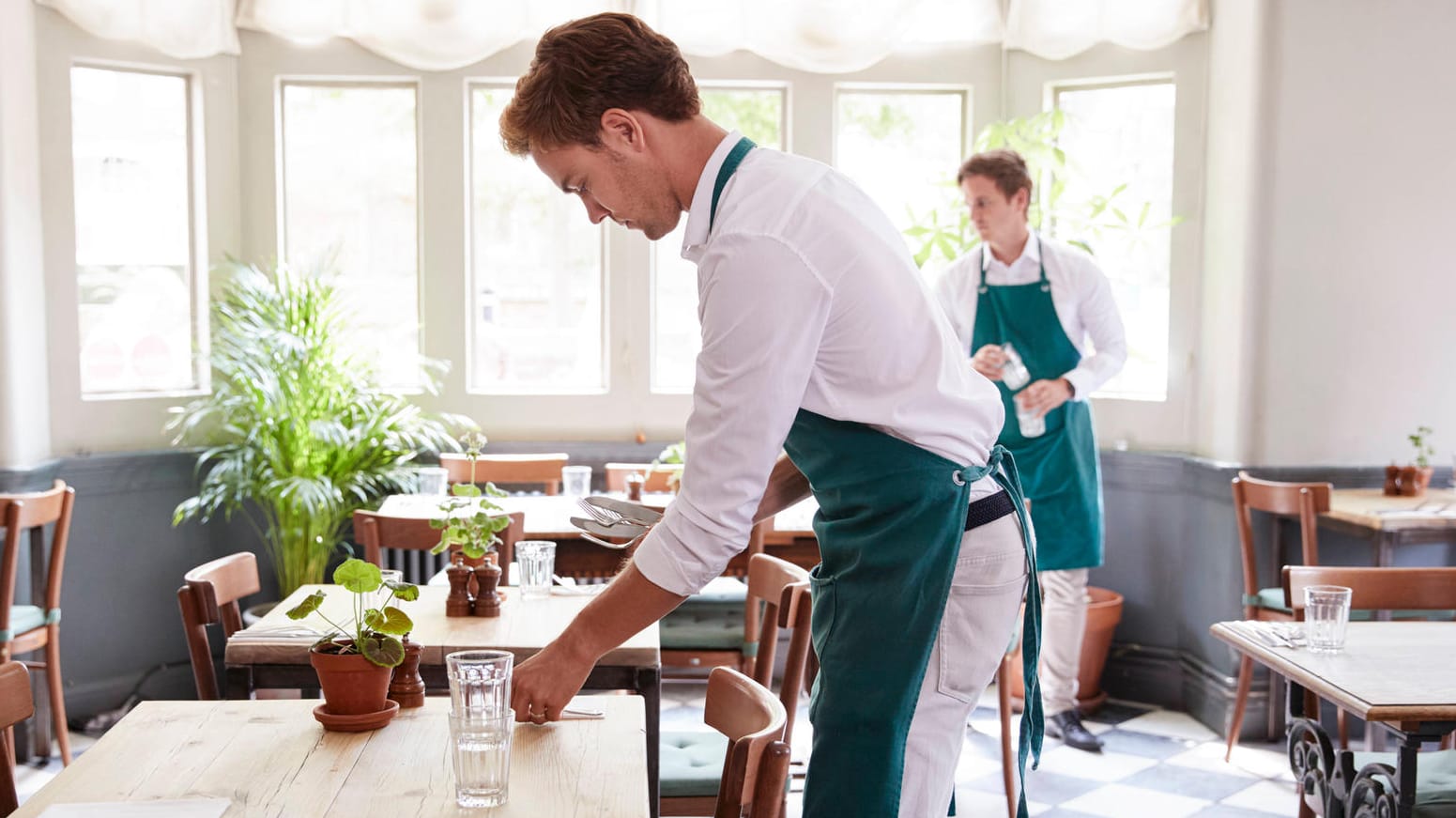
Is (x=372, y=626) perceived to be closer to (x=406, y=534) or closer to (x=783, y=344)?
(x=783, y=344)

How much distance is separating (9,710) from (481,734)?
81 centimetres

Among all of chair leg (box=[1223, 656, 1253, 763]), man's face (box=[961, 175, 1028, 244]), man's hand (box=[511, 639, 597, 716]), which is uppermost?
man's face (box=[961, 175, 1028, 244])

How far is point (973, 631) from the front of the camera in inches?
65.1

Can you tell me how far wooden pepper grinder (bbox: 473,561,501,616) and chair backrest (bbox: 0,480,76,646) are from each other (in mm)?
1869

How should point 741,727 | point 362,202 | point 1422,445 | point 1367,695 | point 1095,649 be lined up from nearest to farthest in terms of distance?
point 741,727 → point 1367,695 → point 1422,445 → point 1095,649 → point 362,202

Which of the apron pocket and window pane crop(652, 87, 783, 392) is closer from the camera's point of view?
the apron pocket

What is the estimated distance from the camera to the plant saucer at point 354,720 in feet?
5.76

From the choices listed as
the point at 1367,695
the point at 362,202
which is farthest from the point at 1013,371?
the point at 362,202

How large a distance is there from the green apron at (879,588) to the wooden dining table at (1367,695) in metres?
0.95

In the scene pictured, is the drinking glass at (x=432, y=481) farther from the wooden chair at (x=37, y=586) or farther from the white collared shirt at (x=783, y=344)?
the white collared shirt at (x=783, y=344)

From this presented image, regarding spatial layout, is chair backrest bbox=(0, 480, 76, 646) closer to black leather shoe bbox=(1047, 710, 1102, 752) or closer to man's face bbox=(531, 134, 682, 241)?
man's face bbox=(531, 134, 682, 241)

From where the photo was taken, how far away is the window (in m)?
5.41

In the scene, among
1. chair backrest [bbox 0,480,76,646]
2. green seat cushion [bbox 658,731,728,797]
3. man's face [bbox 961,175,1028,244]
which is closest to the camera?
green seat cushion [bbox 658,731,728,797]

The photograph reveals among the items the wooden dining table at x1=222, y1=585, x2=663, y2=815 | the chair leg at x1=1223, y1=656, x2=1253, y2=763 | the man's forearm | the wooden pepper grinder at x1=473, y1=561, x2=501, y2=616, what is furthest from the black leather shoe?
the man's forearm
